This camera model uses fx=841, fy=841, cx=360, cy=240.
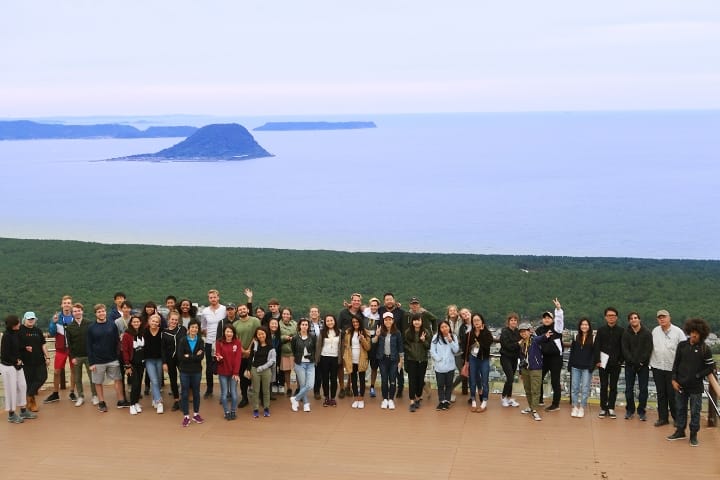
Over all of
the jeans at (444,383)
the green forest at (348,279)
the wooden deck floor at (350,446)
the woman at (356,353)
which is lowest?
the green forest at (348,279)

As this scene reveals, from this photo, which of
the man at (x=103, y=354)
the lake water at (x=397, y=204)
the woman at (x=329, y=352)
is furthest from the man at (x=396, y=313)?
the lake water at (x=397, y=204)

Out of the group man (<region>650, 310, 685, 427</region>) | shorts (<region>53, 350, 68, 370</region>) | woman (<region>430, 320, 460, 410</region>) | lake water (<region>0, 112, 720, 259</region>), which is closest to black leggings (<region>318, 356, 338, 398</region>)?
woman (<region>430, 320, 460, 410</region>)

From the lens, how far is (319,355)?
32.7 feet

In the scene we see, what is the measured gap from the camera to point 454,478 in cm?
773

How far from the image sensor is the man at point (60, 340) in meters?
10.0

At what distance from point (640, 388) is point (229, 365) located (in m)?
4.59

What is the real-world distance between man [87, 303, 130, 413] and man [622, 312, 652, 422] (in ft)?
19.0

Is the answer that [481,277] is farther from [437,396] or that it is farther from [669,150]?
[669,150]

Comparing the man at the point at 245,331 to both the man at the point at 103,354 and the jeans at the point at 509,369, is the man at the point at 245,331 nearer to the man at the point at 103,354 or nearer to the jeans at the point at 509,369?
the man at the point at 103,354

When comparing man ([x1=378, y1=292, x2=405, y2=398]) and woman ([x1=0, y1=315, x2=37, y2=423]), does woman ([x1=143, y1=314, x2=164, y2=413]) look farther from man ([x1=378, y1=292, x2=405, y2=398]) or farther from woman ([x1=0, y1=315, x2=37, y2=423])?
man ([x1=378, y1=292, x2=405, y2=398])

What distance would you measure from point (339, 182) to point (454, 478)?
12672cm

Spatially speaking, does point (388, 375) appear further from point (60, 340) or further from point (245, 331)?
point (60, 340)

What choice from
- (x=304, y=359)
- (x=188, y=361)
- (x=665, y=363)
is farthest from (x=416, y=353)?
(x=665, y=363)

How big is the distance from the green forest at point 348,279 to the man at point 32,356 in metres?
18.0
